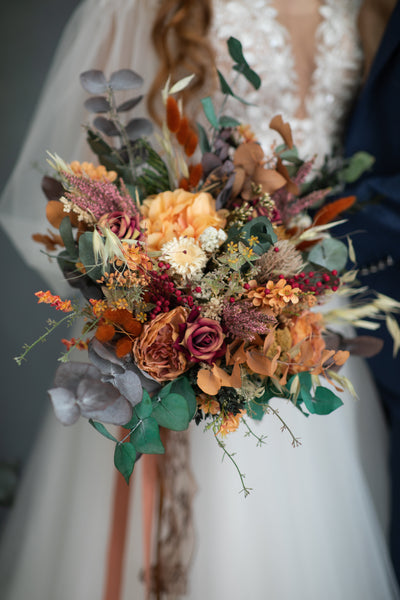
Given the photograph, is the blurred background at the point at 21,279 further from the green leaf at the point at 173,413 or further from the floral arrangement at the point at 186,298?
the green leaf at the point at 173,413

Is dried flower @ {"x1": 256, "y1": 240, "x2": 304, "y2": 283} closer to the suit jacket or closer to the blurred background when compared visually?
the suit jacket

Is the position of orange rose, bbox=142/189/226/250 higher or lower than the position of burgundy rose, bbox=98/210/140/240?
higher

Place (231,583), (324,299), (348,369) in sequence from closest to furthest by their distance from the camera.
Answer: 1. (324,299)
2. (231,583)
3. (348,369)

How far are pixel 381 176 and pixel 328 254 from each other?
1.47ft

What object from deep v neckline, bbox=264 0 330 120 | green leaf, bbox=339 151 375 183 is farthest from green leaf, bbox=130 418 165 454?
deep v neckline, bbox=264 0 330 120

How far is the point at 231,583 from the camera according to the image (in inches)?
27.7

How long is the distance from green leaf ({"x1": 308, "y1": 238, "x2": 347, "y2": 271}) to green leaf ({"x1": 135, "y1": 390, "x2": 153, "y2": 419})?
0.28m

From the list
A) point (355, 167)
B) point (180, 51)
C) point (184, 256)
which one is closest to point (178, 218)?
point (184, 256)

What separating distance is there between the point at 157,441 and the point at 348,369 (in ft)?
2.02

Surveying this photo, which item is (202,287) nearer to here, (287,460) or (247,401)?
(247,401)

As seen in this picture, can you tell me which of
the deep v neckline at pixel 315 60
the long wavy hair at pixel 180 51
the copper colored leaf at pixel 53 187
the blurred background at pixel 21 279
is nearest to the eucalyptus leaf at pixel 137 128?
the copper colored leaf at pixel 53 187

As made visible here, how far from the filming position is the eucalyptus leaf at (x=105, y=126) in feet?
1.86

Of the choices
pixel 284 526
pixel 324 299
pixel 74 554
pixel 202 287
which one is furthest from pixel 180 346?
pixel 74 554

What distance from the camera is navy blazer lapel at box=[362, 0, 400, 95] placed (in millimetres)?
827
